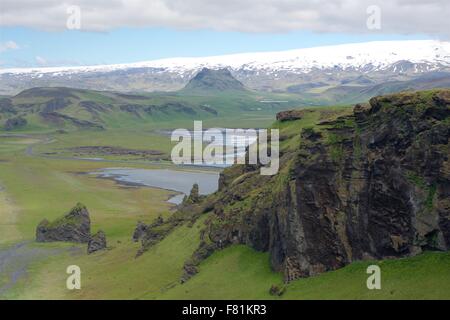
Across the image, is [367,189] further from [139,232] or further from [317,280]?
[139,232]

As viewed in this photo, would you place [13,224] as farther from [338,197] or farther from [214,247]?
[338,197]

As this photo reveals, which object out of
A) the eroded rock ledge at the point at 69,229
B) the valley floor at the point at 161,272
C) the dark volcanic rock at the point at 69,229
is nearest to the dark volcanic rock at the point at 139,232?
the valley floor at the point at 161,272

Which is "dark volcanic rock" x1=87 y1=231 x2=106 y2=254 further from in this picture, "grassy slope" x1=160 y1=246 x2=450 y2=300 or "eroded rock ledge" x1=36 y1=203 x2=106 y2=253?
"grassy slope" x1=160 y1=246 x2=450 y2=300

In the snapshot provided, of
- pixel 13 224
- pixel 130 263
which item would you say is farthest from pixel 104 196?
pixel 130 263

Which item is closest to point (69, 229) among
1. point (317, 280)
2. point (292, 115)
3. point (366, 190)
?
point (292, 115)

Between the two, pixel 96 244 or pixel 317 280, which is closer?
pixel 317 280

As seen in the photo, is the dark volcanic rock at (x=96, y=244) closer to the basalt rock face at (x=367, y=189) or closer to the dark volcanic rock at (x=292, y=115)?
the dark volcanic rock at (x=292, y=115)
